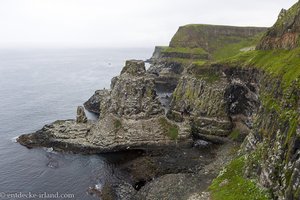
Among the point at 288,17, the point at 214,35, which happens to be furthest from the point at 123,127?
the point at 214,35

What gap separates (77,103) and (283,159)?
112130 mm

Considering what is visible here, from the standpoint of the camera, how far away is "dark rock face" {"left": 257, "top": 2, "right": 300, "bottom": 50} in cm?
7844

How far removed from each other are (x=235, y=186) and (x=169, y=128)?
38120 mm

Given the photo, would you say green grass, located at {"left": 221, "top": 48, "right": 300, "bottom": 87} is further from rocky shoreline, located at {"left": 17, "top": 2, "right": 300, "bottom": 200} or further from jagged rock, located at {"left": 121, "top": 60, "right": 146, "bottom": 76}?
jagged rock, located at {"left": 121, "top": 60, "right": 146, "bottom": 76}

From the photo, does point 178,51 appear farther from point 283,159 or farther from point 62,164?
point 283,159

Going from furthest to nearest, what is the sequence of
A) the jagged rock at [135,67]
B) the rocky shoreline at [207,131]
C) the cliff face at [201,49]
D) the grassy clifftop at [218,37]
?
the grassy clifftop at [218,37] < the cliff face at [201,49] < the jagged rock at [135,67] < the rocky shoreline at [207,131]

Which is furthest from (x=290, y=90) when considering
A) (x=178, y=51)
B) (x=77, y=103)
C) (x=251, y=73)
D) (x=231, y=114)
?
(x=178, y=51)

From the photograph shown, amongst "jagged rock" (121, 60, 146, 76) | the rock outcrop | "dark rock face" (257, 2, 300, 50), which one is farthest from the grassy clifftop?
the rock outcrop

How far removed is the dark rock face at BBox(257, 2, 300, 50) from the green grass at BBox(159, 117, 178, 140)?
34.2m

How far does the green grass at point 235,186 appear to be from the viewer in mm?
49750

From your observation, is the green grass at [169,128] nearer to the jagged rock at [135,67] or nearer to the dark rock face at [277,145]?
the jagged rock at [135,67]

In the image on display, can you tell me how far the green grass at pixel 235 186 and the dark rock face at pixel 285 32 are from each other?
34.3 metres

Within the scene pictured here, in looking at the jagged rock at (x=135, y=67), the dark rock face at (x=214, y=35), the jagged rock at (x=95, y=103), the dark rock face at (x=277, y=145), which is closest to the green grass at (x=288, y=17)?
the dark rock face at (x=277, y=145)

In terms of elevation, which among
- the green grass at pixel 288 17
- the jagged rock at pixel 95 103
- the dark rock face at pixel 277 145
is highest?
the green grass at pixel 288 17
